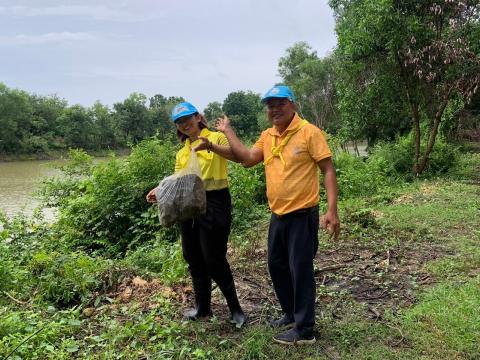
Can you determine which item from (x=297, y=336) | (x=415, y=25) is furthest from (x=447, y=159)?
(x=297, y=336)

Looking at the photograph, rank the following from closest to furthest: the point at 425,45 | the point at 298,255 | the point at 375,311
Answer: the point at 298,255, the point at 375,311, the point at 425,45

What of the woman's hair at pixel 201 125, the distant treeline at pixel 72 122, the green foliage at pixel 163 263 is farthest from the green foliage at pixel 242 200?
the distant treeline at pixel 72 122

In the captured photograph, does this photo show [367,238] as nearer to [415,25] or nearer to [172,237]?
[172,237]

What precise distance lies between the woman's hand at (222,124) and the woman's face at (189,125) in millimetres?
132

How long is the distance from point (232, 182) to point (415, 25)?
5.77 m

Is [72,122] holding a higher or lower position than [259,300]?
higher

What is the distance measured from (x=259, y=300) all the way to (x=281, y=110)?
176cm

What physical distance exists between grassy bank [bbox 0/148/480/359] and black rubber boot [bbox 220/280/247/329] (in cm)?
6

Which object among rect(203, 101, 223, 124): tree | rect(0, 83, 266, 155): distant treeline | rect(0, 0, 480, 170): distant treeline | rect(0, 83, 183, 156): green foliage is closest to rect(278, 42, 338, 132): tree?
rect(0, 83, 266, 155): distant treeline

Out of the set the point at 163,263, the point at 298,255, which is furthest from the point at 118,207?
the point at 298,255

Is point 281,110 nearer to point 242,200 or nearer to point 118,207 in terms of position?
point 242,200

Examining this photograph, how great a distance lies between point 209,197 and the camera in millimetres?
3070

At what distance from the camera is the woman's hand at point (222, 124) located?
2944 mm

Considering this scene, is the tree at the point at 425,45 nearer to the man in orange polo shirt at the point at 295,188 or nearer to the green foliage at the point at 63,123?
the man in orange polo shirt at the point at 295,188
